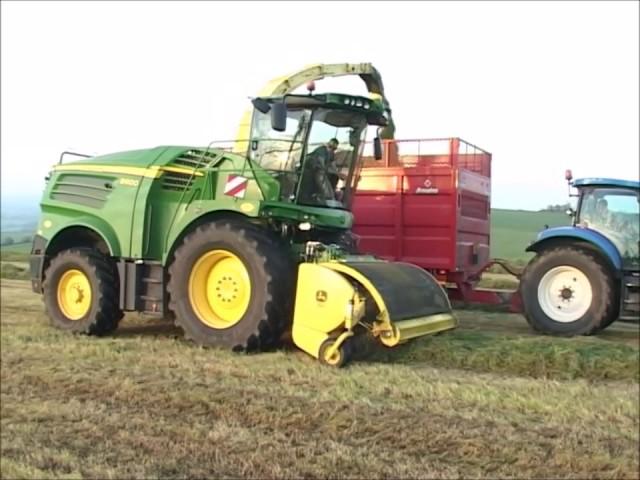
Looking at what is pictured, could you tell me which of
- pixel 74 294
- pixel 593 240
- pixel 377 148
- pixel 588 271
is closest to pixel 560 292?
pixel 588 271

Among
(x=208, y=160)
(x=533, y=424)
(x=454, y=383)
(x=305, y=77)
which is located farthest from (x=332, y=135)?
(x=533, y=424)

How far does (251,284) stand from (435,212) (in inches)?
73.4

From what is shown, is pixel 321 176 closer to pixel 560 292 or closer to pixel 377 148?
pixel 377 148

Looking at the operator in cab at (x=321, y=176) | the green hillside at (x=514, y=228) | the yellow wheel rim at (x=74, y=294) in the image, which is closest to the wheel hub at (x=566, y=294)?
the operator in cab at (x=321, y=176)

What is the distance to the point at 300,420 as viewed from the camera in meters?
5.59

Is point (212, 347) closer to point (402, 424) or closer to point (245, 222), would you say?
point (245, 222)

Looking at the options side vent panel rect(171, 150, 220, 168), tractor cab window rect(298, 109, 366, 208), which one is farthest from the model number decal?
tractor cab window rect(298, 109, 366, 208)

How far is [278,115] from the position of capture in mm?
6297

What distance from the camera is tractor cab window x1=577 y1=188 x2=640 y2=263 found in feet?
21.0

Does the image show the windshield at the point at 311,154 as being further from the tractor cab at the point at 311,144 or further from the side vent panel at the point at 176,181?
the side vent panel at the point at 176,181

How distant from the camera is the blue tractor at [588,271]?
698 centimetres

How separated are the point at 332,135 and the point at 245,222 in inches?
52.5

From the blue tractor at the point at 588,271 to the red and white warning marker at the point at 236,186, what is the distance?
256cm

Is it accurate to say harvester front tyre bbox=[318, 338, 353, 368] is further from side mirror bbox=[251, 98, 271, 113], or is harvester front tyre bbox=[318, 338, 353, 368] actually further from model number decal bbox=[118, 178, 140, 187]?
model number decal bbox=[118, 178, 140, 187]
